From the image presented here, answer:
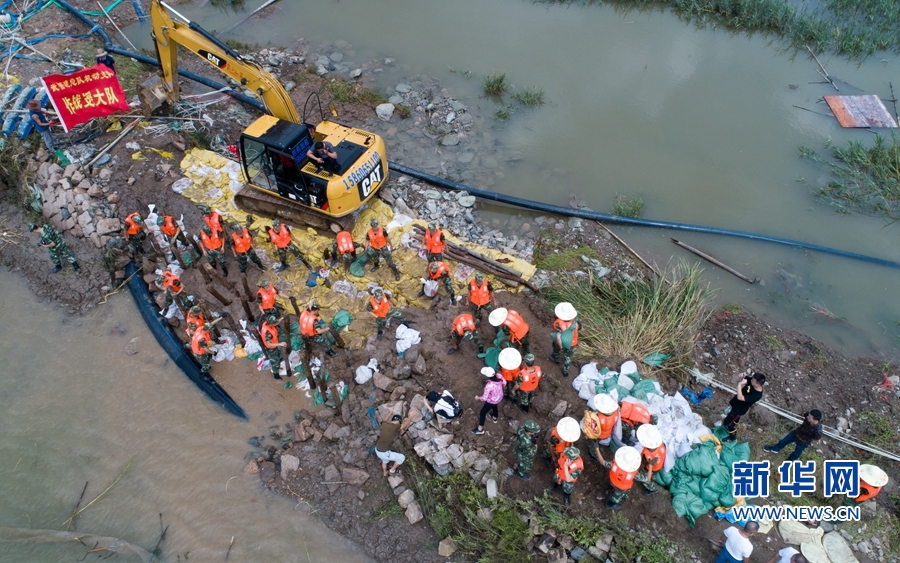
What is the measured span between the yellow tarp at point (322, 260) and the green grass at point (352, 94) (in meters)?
4.05

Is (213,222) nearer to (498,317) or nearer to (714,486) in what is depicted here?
(498,317)

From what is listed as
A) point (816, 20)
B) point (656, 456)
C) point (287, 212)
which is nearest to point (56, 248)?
point (287, 212)

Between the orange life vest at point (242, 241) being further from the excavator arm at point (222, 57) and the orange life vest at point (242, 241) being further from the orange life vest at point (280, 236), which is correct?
the excavator arm at point (222, 57)

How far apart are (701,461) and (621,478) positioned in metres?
1.51

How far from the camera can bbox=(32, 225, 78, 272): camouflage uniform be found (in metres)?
11.3

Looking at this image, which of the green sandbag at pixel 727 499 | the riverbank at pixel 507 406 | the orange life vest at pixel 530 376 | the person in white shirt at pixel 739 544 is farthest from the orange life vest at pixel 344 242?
the person in white shirt at pixel 739 544

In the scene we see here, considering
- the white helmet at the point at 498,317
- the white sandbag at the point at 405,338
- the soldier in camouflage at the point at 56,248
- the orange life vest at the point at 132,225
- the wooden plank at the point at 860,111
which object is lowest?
the soldier in camouflage at the point at 56,248

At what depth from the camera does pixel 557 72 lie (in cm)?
1727

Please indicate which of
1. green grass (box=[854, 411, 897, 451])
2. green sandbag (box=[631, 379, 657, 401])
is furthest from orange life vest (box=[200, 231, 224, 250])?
green grass (box=[854, 411, 897, 451])

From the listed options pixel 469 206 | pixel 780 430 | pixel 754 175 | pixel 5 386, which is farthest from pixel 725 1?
pixel 5 386

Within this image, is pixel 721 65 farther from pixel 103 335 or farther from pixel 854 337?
pixel 103 335

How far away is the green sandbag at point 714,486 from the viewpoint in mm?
7750

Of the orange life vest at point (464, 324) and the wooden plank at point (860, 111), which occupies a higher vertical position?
the wooden plank at point (860, 111)

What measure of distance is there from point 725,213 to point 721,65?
6688mm
